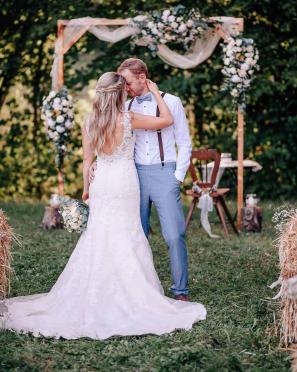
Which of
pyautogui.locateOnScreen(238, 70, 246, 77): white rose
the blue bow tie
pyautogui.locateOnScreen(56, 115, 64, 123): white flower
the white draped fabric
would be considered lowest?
pyautogui.locateOnScreen(56, 115, 64, 123): white flower

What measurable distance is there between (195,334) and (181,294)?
927 mm

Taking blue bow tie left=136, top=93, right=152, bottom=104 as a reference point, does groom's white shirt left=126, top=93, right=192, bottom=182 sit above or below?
below

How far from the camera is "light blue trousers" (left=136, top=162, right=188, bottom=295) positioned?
20.0 feet

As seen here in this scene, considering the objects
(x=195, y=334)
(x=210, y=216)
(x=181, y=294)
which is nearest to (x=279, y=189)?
(x=210, y=216)

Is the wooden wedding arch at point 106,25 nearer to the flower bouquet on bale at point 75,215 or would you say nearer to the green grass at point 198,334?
the green grass at point 198,334

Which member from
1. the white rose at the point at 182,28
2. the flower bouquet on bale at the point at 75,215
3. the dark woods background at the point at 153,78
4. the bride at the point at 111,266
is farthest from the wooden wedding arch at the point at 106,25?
the flower bouquet on bale at the point at 75,215

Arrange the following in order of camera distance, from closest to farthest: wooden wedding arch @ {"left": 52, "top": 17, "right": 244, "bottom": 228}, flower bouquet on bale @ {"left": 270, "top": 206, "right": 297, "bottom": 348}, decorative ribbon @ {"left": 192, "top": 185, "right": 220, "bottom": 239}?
flower bouquet on bale @ {"left": 270, "top": 206, "right": 297, "bottom": 348} → decorative ribbon @ {"left": 192, "top": 185, "right": 220, "bottom": 239} → wooden wedding arch @ {"left": 52, "top": 17, "right": 244, "bottom": 228}

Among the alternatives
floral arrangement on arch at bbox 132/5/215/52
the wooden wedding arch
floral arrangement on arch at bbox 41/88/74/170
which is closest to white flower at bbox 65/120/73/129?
floral arrangement on arch at bbox 41/88/74/170

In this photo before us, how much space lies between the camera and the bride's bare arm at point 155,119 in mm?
5844

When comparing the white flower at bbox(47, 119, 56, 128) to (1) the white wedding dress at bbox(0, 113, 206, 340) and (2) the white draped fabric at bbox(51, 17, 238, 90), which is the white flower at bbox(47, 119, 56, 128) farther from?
(1) the white wedding dress at bbox(0, 113, 206, 340)

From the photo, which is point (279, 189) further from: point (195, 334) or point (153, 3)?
point (195, 334)

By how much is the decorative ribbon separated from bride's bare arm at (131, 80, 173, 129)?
150 inches

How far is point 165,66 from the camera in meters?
13.9

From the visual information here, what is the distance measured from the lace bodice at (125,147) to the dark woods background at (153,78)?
6822 mm
